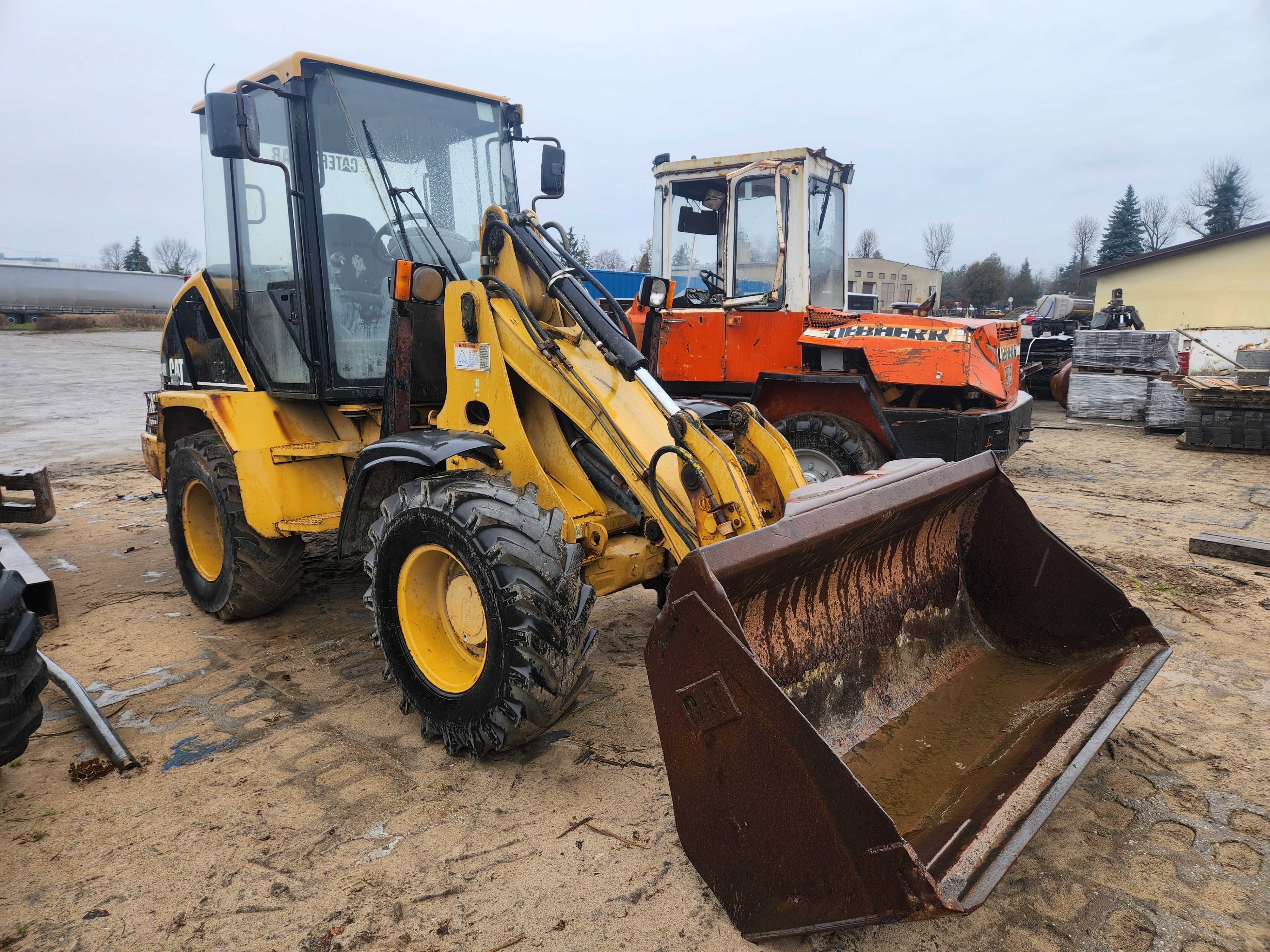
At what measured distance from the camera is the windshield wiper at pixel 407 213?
387 centimetres

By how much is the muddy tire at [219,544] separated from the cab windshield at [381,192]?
Answer: 38.5 inches

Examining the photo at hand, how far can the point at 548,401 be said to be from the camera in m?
3.38

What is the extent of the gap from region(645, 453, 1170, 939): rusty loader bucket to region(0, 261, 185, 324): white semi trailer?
3771 centimetres

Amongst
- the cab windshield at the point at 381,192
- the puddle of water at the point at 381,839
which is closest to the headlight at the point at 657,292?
the cab windshield at the point at 381,192

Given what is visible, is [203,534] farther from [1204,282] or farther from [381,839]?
[1204,282]

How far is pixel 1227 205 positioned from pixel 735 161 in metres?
50.8

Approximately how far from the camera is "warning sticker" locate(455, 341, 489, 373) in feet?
11.3

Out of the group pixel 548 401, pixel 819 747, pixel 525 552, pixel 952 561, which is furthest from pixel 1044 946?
pixel 548 401

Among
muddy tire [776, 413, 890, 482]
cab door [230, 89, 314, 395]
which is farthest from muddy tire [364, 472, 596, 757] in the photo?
muddy tire [776, 413, 890, 482]

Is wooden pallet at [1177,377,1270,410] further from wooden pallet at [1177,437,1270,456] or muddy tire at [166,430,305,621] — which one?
muddy tire at [166,430,305,621]

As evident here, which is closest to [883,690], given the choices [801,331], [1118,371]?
[801,331]

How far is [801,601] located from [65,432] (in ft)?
44.7

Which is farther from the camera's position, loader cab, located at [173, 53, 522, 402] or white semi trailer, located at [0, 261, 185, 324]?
white semi trailer, located at [0, 261, 185, 324]

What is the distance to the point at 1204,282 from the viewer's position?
70.8 ft
